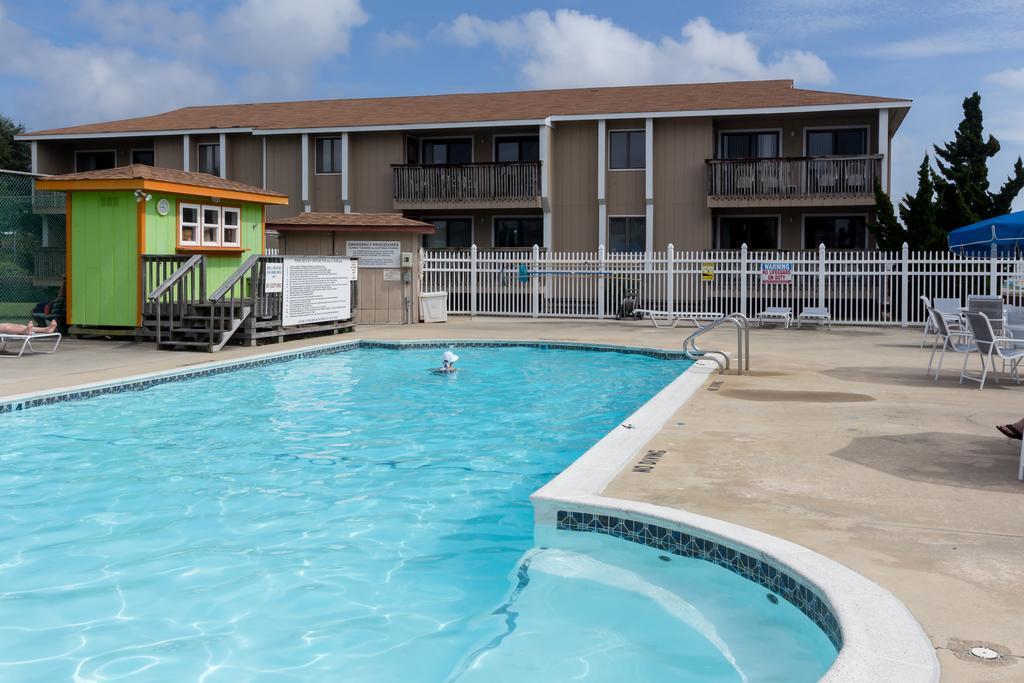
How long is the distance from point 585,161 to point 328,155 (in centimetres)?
847

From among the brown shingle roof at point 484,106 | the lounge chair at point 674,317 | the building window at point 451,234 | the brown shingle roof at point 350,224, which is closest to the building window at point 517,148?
the brown shingle roof at point 484,106

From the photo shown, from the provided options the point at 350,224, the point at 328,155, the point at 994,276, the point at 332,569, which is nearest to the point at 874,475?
the point at 332,569

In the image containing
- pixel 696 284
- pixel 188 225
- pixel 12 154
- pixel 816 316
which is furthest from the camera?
pixel 12 154

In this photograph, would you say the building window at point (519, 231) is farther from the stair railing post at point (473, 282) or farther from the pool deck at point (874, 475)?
the pool deck at point (874, 475)

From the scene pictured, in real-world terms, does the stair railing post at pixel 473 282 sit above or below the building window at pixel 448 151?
below

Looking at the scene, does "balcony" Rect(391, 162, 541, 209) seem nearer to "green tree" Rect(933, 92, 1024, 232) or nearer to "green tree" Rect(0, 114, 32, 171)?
"green tree" Rect(933, 92, 1024, 232)

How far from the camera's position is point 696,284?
25.0 metres

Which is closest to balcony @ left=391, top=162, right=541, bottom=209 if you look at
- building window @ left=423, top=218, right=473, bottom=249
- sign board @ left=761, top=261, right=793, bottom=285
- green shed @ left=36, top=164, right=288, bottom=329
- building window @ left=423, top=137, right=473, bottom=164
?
building window @ left=423, top=218, right=473, bottom=249

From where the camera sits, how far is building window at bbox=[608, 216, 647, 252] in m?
29.4

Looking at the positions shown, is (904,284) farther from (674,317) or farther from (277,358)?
(277,358)

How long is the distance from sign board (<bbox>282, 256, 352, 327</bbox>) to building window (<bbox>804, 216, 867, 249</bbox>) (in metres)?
15.5

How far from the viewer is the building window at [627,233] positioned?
29391 mm

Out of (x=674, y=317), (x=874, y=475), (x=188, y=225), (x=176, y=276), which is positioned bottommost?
(x=874, y=475)

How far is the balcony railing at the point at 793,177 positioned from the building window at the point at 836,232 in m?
2.00
